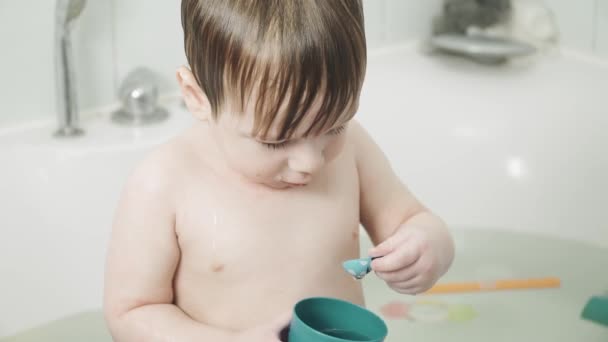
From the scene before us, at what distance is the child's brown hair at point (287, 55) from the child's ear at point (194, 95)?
0.07 m

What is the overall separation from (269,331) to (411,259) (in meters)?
0.15

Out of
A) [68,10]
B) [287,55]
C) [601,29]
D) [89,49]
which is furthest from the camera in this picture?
[601,29]

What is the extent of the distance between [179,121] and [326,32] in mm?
741

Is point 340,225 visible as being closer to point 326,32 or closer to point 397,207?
point 397,207

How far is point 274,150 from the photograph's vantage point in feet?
2.75

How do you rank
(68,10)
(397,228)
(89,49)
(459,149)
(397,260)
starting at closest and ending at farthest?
(397,260) → (397,228) → (68,10) → (89,49) → (459,149)

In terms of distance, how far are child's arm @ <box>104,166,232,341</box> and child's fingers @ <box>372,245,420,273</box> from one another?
164 mm

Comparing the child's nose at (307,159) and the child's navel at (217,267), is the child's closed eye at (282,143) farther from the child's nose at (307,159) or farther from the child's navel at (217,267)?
the child's navel at (217,267)

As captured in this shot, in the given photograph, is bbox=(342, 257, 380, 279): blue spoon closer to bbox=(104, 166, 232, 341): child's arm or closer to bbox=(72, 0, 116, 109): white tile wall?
bbox=(104, 166, 232, 341): child's arm

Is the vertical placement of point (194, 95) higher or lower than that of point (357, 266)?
higher

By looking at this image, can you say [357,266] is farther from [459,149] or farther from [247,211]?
[459,149]

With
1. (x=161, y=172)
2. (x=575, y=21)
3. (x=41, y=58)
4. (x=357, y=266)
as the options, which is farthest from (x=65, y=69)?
(x=575, y=21)

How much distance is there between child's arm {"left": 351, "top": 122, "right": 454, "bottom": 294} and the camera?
90 cm

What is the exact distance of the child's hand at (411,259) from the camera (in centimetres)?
88
